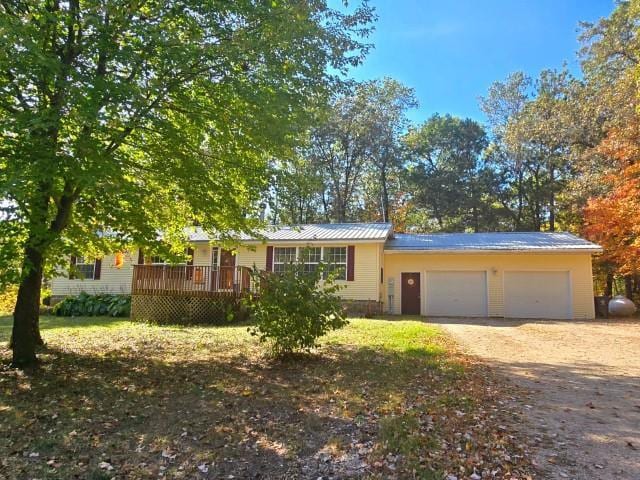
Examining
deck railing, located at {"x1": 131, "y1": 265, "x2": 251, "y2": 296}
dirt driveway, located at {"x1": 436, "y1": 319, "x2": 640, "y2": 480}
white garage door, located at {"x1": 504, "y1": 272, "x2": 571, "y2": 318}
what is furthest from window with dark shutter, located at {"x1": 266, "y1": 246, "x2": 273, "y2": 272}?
white garage door, located at {"x1": 504, "y1": 272, "x2": 571, "y2": 318}

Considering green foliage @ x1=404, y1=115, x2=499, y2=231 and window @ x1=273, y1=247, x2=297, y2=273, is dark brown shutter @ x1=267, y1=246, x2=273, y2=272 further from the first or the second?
green foliage @ x1=404, y1=115, x2=499, y2=231

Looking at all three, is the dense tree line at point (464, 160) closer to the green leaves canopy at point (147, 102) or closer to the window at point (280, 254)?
the window at point (280, 254)

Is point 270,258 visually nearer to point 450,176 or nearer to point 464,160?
point 450,176

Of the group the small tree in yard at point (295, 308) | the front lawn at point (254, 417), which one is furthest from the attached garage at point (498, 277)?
the small tree in yard at point (295, 308)

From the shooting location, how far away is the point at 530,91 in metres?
29.6

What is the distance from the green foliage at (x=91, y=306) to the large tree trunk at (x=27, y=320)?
981 centimetres

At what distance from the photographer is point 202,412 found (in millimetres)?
4832

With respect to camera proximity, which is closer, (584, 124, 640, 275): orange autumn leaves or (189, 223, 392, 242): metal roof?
(584, 124, 640, 275): orange autumn leaves

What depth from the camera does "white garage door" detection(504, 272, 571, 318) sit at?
16672 millimetres

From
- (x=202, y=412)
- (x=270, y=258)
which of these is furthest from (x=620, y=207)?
(x=202, y=412)

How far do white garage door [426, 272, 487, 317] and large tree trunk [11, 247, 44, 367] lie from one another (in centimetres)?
1401

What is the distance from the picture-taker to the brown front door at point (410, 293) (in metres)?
17.9

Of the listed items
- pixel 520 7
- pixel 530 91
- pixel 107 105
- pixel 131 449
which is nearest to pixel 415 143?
pixel 530 91

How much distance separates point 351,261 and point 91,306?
10.4m
